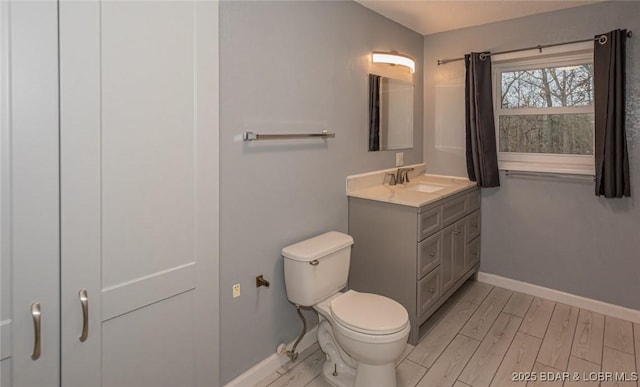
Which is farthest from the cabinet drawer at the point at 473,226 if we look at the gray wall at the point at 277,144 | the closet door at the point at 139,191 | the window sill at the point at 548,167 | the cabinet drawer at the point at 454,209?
the closet door at the point at 139,191

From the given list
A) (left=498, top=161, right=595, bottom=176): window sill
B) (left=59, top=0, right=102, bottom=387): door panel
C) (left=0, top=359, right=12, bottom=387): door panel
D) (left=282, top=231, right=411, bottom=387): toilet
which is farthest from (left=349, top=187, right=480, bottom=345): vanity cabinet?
(left=0, top=359, right=12, bottom=387): door panel

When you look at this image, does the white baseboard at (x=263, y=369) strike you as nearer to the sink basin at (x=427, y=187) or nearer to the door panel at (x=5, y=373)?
the door panel at (x=5, y=373)

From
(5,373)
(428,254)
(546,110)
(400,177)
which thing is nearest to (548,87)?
(546,110)

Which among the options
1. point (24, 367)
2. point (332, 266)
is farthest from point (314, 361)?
point (24, 367)

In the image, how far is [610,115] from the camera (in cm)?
256

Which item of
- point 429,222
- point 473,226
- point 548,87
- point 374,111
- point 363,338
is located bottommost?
point 363,338

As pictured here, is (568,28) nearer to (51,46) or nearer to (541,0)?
(541,0)

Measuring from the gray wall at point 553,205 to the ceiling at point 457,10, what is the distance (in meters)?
0.10

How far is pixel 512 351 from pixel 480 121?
5.63ft

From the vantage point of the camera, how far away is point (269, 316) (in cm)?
217

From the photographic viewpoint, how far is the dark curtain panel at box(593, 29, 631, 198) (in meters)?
2.53

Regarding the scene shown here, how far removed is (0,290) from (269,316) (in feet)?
4.19

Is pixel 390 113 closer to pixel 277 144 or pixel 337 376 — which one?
pixel 277 144

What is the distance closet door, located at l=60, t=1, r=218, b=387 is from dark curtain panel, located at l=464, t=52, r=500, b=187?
Result: 2218 millimetres
